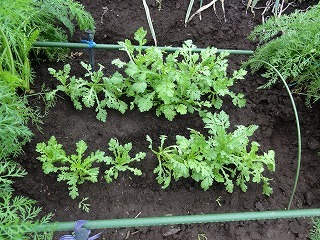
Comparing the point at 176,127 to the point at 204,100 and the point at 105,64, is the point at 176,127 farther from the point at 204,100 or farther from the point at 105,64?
the point at 105,64

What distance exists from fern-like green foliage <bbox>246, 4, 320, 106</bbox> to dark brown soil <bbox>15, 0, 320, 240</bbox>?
180mm

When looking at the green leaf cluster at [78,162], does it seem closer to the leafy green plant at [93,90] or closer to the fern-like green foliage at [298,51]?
the leafy green plant at [93,90]

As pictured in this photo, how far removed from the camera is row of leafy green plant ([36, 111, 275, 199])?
6.82 feet

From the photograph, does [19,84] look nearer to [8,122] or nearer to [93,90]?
[8,122]

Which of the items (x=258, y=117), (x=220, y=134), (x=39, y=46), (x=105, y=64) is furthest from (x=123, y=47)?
(x=258, y=117)

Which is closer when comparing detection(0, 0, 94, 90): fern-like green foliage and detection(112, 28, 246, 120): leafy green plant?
detection(0, 0, 94, 90): fern-like green foliage

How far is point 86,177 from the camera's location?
2.13m

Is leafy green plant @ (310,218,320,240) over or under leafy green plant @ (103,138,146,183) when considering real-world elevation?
under

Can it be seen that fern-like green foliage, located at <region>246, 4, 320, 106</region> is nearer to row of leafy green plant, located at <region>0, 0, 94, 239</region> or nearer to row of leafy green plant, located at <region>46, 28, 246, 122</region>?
row of leafy green plant, located at <region>46, 28, 246, 122</region>

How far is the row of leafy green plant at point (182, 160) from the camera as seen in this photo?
81.8 inches

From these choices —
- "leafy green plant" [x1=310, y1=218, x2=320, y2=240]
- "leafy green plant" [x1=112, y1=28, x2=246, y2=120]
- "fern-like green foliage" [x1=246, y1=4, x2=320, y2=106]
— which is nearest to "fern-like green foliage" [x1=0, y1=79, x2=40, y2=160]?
"leafy green plant" [x1=112, y1=28, x2=246, y2=120]

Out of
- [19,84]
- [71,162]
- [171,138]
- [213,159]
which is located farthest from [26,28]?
[213,159]

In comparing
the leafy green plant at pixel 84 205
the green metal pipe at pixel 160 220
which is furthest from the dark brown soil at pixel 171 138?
the green metal pipe at pixel 160 220

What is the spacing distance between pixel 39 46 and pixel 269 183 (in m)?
1.69
